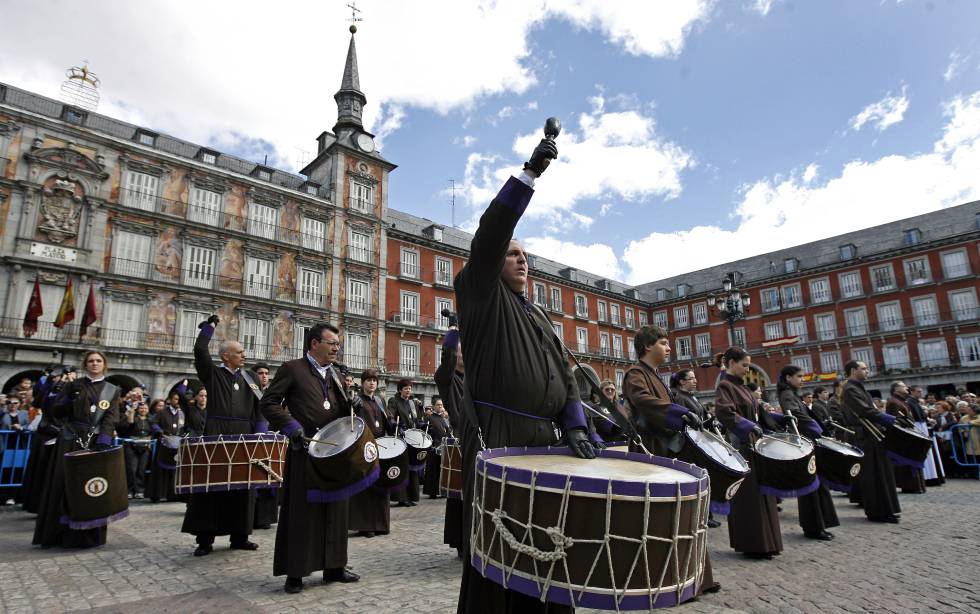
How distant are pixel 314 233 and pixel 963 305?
4711 cm

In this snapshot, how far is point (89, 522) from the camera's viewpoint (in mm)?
5840

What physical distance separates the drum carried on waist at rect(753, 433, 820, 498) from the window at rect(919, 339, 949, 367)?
44.8m

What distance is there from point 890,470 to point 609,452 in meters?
7.71

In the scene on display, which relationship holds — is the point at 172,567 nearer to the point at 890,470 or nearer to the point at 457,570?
the point at 457,570

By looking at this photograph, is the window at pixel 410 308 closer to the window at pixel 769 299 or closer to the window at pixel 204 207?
the window at pixel 204 207

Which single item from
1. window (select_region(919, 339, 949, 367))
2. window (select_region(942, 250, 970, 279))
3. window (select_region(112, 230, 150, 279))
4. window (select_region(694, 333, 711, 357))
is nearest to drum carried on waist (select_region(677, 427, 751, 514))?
window (select_region(112, 230, 150, 279))

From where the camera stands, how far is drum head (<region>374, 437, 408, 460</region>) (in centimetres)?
697

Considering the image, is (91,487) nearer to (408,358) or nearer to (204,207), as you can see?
(204,207)

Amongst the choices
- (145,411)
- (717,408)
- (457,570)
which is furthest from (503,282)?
(145,411)

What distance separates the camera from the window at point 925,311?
39.8 m

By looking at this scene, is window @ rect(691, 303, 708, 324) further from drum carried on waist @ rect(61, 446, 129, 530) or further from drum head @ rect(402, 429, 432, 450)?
drum carried on waist @ rect(61, 446, 129, 530)

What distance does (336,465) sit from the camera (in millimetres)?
4383

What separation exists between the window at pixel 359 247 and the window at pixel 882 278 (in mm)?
40989

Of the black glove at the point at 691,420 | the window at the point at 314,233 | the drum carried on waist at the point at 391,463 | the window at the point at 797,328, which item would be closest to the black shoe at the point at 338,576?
the drum carried on waist at the point at 391,463
